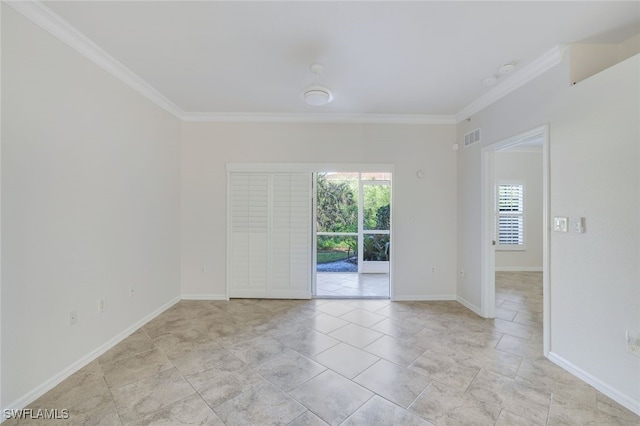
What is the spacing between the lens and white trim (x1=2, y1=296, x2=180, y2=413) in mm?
1852

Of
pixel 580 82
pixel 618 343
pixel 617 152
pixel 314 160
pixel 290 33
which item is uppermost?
pixel 290 33

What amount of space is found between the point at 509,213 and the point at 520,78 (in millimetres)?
4327

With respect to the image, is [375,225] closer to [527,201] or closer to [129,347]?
[527,201]

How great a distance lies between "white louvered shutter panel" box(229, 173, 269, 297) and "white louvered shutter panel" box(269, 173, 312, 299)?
0.14 metres

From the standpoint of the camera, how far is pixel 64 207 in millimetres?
2162

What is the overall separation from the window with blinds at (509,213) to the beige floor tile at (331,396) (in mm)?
5633

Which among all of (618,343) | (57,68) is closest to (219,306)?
(57,68)

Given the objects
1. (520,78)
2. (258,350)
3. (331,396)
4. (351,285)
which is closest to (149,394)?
(258,350)

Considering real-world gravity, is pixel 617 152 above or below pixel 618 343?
above

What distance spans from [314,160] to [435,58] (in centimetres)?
206

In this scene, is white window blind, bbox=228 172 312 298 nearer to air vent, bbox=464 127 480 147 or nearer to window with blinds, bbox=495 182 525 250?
air vent, bbox=464 127 480 147

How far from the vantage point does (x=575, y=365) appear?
2.24m

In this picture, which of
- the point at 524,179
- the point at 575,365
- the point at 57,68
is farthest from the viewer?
the point at 524,179

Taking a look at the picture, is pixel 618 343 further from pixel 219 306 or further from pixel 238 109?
pixel 238 109
